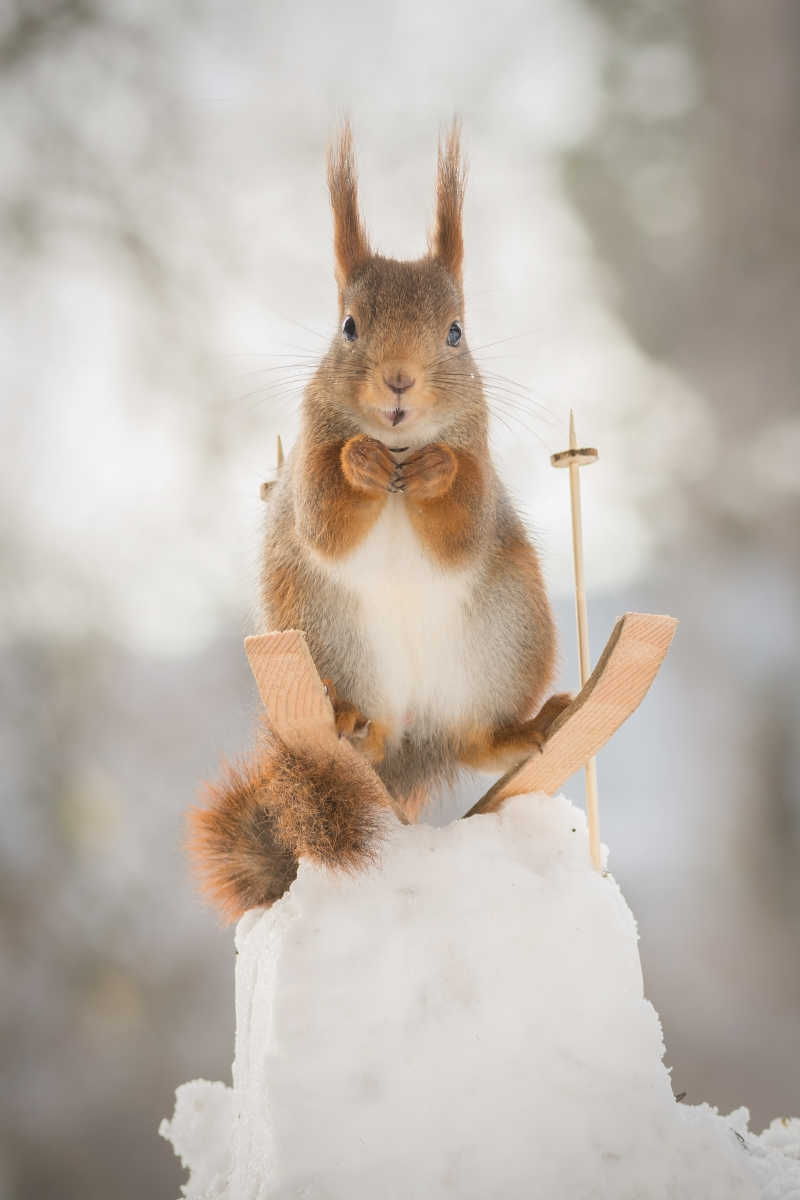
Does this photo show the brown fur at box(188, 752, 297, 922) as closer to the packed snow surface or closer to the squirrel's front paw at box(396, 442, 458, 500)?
the packed snow surface

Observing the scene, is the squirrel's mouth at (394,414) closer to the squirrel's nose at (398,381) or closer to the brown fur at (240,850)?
the squirrel's nose at (398,381)

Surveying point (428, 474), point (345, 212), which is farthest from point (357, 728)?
point (345, 212)

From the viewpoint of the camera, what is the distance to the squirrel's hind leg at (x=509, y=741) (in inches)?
38.0

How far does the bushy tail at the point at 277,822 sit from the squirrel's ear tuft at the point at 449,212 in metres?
0.46

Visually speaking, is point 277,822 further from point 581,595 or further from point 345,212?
point 345,212

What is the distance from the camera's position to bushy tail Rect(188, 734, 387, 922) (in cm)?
87

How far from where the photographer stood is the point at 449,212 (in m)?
0.99

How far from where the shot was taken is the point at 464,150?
1.59m

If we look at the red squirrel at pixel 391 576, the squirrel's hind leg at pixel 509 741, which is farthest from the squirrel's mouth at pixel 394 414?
the squirrel's hind leg at pixel 509 741

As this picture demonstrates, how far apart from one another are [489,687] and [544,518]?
626mm

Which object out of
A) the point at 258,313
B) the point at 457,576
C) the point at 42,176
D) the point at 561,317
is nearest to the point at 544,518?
the point at 561,317

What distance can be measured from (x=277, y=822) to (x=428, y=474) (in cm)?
34

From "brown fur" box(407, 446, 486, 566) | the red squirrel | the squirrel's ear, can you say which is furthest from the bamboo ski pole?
the squirrel's ear

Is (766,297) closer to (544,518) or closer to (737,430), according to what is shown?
(737,430)
